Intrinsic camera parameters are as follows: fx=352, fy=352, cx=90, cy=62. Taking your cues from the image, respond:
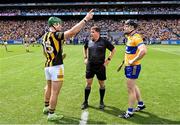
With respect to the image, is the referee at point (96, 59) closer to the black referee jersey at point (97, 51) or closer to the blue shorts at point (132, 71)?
the black referee jersey at point (97, 51)

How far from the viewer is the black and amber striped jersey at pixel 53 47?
312 inches

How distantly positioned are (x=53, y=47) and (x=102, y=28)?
62751mm

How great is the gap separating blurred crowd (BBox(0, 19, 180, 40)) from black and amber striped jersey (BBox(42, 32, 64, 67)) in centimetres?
5729

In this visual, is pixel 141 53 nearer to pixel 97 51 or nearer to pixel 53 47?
pixel 97 51

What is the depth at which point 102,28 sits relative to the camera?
231 feet

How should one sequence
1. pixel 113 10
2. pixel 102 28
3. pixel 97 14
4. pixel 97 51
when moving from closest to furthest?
pixel 97 51 → pixel 102 28 → pixel 97 14 → pixel 113 10

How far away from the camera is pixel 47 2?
256 feet

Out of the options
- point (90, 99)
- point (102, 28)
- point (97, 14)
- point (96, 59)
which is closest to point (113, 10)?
point (97, 14)

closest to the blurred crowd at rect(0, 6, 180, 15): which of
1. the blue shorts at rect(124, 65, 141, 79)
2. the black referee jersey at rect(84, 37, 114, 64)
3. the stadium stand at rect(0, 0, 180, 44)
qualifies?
the stadium stand at rect(0, 0, 180, 44)

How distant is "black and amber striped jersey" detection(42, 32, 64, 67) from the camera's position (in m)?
7.94

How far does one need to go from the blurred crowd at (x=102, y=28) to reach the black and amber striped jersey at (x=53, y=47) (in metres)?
57.3

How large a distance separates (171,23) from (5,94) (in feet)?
216

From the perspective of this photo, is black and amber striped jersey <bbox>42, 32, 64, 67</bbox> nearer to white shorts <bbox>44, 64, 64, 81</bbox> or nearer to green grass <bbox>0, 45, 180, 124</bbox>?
white shorts <bbox>44, 64, 64, 81</bbox>

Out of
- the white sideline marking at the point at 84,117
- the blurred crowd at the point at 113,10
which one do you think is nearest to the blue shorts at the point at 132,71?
the white sideline marking at the point at 84,117
